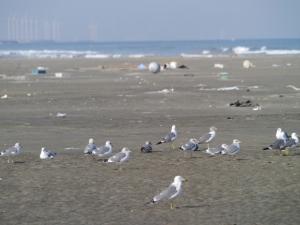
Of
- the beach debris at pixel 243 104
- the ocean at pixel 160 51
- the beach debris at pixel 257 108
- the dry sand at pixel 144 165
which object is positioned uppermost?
the ocean at pixel 160 51

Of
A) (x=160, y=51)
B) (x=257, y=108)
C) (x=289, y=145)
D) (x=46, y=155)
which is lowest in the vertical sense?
(x=46, y=155)

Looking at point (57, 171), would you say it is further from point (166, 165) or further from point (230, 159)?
point (230, 159)

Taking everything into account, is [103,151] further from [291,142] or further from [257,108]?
[257,108]

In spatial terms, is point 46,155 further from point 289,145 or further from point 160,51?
point 160,51

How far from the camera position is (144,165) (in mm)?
13891

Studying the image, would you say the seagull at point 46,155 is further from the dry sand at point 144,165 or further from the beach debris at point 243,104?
the beach debris at point 243,104

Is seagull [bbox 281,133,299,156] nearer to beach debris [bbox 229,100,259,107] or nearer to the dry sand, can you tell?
the dry sand

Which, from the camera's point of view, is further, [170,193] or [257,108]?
[257,108]

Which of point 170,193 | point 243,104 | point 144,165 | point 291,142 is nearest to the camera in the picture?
point 170,193

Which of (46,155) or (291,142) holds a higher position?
(291,142)

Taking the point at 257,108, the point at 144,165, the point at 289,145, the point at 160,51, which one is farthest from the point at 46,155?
the point at 160,51

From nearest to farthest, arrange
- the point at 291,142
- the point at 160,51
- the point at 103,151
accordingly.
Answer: the point at 103,151
the point at 291,142
the point at 160,51

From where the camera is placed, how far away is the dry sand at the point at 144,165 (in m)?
10.1

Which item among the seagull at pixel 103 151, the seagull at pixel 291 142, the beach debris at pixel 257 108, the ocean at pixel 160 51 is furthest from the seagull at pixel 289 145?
the ocean at pixel 160 51
